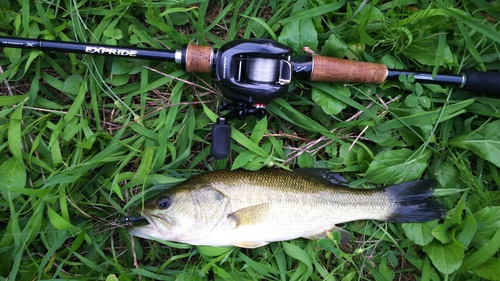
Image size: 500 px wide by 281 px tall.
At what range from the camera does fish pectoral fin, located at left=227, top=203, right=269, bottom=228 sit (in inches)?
95.8

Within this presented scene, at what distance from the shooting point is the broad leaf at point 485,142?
2.66m

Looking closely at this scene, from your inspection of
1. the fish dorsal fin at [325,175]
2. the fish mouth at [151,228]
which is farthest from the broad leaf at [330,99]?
the fish mouth at [151,228]

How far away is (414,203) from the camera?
8.67ft

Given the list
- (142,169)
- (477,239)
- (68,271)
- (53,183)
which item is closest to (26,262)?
(68,271)

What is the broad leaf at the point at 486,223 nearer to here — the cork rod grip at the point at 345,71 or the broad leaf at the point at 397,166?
the broad leaf at the point at 397,166

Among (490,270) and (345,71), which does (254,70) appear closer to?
(345,71)

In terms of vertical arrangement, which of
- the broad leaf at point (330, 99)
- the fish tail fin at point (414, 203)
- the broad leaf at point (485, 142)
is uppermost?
the broad leaf at point (330, 99)

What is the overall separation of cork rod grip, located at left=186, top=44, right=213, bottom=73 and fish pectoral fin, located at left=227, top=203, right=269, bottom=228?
963mm

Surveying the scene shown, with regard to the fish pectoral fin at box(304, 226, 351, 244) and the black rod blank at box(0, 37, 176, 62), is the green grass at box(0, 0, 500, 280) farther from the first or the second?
the black rod blank at box(0, 37, 176, 62)

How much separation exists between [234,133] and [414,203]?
1.40m

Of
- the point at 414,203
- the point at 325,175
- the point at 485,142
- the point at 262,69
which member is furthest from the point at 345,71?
the point at 485,142

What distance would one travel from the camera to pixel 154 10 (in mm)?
2580

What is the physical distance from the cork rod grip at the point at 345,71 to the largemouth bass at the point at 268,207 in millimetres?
681

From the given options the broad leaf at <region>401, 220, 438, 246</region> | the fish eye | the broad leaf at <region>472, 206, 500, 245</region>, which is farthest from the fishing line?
the broad leaf at <region>472, 206, 500, 245</region>
